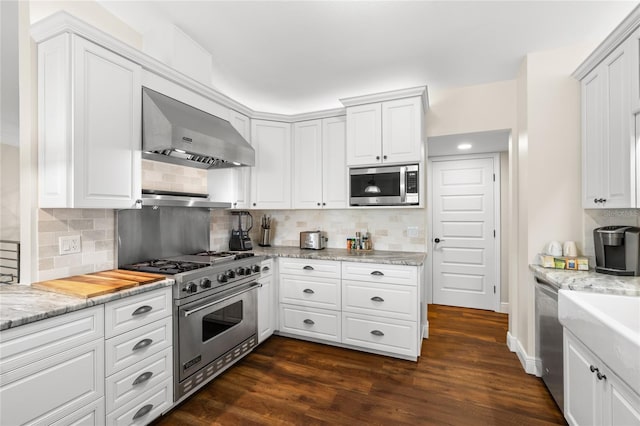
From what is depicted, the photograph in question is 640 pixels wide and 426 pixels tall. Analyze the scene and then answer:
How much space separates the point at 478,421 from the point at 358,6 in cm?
291

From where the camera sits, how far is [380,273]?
2.86m

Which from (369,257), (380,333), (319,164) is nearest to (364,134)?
(319,164)

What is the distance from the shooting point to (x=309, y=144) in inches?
142

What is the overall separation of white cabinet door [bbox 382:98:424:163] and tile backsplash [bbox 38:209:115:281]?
98.8 inches

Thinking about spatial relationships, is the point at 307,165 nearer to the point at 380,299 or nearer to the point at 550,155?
the point at 380,299

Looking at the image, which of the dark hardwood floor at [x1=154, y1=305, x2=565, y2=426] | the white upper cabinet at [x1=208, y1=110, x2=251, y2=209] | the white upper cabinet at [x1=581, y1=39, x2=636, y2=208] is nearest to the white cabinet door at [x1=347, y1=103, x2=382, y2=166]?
the white upper cabinet at [x1=208, y1=110, x2=251, y2=209]

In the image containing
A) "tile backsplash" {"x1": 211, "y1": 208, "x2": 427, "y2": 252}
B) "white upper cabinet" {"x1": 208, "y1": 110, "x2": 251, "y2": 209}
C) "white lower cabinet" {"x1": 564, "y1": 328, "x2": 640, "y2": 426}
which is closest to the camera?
"white lower cabinet" {"x1": 564, "y1": 328, "x2": 640, "y2": 426}

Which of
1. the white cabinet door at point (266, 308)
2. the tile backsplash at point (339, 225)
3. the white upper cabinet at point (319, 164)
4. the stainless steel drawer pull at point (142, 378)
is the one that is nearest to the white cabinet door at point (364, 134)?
the white upper cabinet at point (319, 164)

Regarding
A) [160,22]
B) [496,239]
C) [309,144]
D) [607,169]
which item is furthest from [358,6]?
[496,239]

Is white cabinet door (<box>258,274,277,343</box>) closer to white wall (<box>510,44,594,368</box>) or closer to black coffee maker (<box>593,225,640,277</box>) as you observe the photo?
white wall (<box>510,44,594,368</box>)

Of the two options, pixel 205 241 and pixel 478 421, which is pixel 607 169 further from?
pixel 205 241

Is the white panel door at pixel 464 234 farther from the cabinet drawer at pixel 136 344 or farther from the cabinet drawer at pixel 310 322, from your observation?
the cabinet drawer at pixel 136 344

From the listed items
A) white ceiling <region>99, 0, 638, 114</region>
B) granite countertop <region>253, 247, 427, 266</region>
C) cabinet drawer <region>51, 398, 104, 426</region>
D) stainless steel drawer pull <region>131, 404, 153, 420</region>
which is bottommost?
stainless steel drawer pull <region>131, 404, 153, 420</region>

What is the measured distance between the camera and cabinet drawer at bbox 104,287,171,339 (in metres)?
1.68
